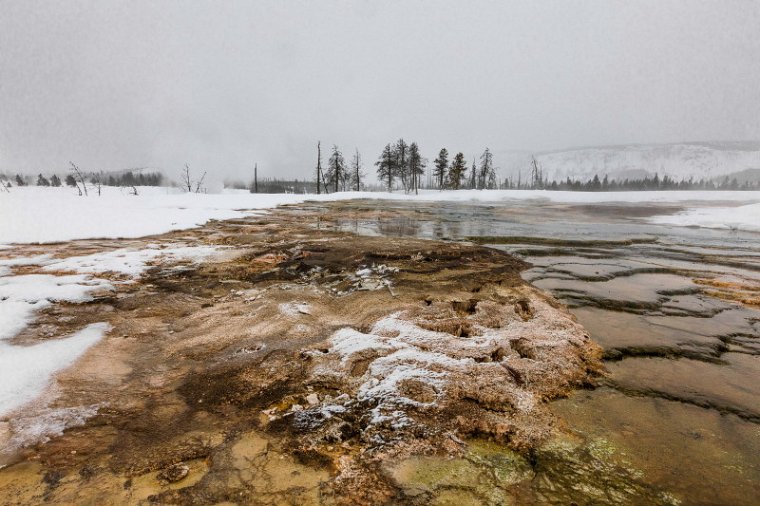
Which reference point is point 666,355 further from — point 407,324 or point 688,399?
point 407,324

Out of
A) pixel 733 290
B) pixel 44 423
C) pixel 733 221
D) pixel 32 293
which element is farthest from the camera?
pixel 733 221

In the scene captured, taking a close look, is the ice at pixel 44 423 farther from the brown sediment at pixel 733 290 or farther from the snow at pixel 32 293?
the brown sediment at pixel 733 290

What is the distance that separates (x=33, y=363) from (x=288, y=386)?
207cm

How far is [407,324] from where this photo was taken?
139 inches

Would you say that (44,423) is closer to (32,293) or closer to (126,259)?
(32,293)

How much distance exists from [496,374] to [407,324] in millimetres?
1093

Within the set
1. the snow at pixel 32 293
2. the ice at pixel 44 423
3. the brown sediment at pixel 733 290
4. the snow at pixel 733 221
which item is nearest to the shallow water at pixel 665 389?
the brown sediment at pixel 733 290

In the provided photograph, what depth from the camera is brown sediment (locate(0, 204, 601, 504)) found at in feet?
5.79

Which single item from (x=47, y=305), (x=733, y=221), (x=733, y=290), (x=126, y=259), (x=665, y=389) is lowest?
(x=665, y=389)

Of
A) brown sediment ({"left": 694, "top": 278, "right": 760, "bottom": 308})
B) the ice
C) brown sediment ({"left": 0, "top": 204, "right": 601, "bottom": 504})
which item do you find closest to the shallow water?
brown sediment ({"left": 694, "top": 278, "right": 760, "bottom": 308})

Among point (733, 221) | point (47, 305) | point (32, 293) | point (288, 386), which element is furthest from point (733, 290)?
point (733, 221)

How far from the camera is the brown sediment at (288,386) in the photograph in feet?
5.79

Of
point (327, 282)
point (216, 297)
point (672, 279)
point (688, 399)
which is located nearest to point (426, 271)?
point (327, 282)

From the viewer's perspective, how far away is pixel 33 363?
2686mm
